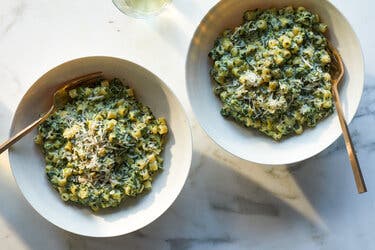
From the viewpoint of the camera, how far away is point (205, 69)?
1729mm

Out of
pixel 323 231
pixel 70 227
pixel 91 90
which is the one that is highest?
pixel 91 90

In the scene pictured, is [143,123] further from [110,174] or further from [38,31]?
[38,31]

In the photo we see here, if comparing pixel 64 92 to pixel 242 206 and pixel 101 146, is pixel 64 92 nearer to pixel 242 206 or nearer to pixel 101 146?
pixel 101 146

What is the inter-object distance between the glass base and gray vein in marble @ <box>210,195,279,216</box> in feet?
2.04

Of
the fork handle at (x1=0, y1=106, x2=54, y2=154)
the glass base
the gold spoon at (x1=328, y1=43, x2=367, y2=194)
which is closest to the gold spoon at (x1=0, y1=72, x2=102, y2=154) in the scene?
the fork handle at (x1=0, y1=106, x2=54, y2=154)

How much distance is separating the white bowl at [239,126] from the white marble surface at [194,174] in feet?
0.39

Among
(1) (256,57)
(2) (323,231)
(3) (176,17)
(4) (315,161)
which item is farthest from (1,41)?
(2) (323,231)

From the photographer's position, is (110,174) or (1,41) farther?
(1,41)

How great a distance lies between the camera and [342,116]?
161cm

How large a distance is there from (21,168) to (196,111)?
1.70 ft

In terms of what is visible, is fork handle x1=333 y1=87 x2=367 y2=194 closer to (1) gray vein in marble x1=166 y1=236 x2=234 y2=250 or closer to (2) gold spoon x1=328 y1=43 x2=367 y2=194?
(2) gold spoon x1=328 y1=43 x2=367 y2=194

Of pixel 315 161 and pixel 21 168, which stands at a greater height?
pixel 21 168

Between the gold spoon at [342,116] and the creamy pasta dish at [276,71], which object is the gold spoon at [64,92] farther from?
the gold spoon at [342,116]

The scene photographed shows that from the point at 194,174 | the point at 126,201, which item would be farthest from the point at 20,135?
the point at 194,174
